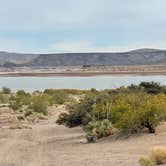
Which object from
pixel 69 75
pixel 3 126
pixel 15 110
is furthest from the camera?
pixel 69 75

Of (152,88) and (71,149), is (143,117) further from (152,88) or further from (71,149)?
(152,88)

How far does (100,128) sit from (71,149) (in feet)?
8.84

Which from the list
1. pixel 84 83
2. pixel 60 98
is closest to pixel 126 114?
pixel 60 98

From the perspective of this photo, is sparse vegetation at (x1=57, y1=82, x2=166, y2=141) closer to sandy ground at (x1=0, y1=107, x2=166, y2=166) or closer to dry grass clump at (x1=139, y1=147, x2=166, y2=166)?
sandy ground at (x1=0, y1=107, x2=166, y2=166)

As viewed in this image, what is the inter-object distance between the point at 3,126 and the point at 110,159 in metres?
16.0

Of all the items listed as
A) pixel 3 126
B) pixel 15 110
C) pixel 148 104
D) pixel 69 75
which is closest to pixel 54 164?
pixel 148 104

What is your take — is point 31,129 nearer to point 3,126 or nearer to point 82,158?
point 3,126

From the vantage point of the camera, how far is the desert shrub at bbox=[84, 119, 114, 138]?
23000 millimetres

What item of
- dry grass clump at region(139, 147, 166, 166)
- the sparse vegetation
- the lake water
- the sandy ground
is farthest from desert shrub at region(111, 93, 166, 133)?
the lake water

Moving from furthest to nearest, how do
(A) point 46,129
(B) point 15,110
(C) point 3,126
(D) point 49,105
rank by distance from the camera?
Result: (D) point 49,105 < (B) point 15,110 < (C) point 3,126 < (A) point 46,129

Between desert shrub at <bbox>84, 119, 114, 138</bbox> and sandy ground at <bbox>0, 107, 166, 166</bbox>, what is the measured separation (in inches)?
20.1

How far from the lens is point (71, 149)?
68.4 ft

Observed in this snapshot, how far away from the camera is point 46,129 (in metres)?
29.5

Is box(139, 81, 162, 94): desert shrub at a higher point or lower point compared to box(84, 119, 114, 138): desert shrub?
higher
